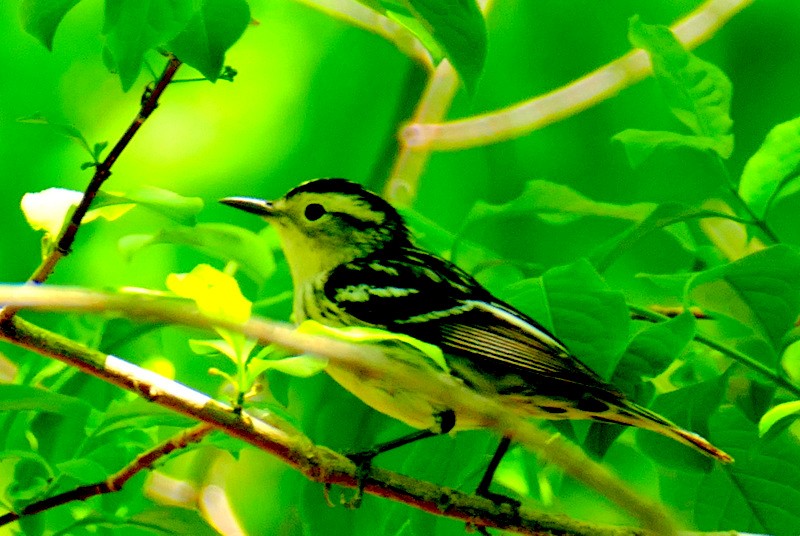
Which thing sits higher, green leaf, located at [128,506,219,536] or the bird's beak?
the bird's beak

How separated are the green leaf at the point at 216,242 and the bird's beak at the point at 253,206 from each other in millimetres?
442

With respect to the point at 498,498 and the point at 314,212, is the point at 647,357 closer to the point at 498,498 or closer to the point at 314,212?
the point at 498,498

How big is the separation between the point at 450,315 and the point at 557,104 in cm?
161

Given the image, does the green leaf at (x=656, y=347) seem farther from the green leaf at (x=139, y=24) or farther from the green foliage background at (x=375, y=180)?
the green leaf at (x=139, y=24)

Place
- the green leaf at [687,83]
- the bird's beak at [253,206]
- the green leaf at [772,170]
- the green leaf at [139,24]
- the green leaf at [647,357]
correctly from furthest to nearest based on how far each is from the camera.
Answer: the bird's beak at [253,206] < the green leaf at [687,83] < the green leaf at [772,170] < the green leaf at [647,357] < the green leaf at [139,24]

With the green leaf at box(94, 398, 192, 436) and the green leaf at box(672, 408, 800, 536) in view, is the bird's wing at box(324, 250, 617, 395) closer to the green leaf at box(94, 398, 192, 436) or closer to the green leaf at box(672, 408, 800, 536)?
the green leaf at box(672, 408, 800, 536)

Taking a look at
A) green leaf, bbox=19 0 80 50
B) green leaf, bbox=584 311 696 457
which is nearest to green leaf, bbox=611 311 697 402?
green leaf, bbox=584 311 696 457

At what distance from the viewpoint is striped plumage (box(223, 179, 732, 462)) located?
6.18 ft

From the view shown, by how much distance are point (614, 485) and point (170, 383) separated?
3.16ft

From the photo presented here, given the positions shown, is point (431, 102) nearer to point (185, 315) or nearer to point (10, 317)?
point (10, 317)

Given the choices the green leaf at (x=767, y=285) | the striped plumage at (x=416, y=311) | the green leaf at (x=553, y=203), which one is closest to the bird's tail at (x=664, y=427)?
the striped plumage at (x=416, y=311)

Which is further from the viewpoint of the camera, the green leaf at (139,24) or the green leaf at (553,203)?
the green leaf at (553,203)

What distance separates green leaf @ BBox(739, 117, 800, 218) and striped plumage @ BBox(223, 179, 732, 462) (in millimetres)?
439

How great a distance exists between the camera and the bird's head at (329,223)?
269 cm
